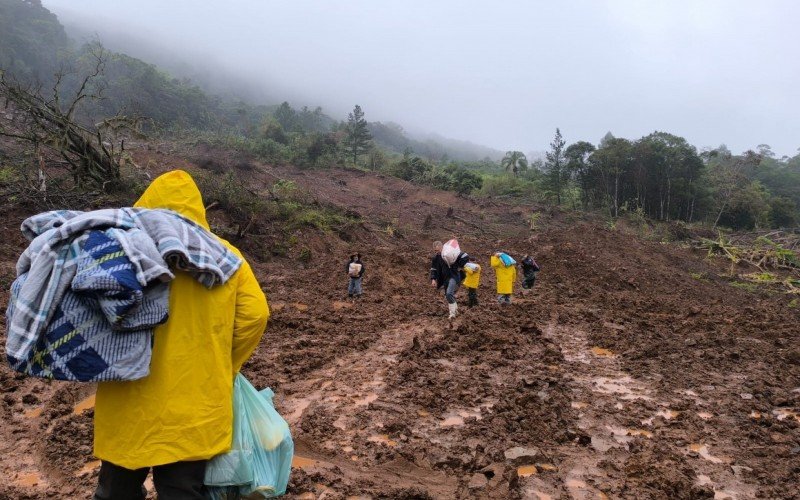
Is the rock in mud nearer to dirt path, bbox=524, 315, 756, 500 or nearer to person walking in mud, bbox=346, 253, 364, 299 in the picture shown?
dirt path, bbox=524, 315, 756, 500

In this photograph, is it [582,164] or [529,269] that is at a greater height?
[582,164]

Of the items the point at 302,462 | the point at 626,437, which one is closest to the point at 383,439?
the point at 302,462

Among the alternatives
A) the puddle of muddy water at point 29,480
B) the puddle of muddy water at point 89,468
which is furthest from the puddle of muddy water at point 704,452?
the puddle of muddy water at point 29,480

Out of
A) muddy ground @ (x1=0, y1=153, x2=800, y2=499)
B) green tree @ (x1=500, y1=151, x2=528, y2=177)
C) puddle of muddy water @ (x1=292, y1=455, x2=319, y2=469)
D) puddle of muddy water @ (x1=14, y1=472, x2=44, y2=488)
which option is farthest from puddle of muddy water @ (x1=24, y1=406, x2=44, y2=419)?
green tree @ (x1=500, y1=151, x2=528, y2=177)

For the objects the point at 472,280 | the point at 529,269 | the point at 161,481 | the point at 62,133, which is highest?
the point at 62,133

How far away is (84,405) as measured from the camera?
429 cm

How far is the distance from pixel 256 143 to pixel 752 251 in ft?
96.0

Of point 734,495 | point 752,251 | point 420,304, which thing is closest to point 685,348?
point 734,495

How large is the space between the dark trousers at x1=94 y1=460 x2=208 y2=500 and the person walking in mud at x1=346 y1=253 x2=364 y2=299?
25.5 ft

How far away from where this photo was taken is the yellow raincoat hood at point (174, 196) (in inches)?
70.7

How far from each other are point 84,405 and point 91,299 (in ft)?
11.6

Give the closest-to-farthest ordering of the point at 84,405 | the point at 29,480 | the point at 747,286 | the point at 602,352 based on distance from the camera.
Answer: the point at 29,480 < the point at 84,405 < the point at 602,352 < the point at 747,286

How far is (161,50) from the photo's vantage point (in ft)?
509

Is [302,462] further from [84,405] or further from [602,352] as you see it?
[602,352]
